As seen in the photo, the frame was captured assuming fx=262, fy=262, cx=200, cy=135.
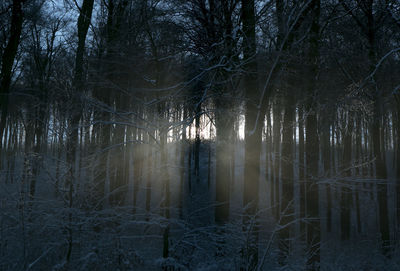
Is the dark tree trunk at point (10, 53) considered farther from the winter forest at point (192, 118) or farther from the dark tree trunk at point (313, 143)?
the dark tree trunk at point (313, 143)

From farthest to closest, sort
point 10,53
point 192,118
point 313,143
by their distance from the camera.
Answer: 1. point 10,53
2. point 313,143
3. point 192,118

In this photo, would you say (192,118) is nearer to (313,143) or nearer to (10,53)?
(313,143)

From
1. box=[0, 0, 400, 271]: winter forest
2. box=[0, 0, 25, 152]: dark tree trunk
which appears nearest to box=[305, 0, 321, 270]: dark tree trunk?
box=[0, 0, 400, 271]: winter forest

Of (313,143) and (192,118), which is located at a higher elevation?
(192,118)

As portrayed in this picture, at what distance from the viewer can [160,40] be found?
7664 millimetres

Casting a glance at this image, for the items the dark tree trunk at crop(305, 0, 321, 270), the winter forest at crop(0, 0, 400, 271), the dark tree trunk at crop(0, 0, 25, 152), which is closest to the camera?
the winter forest at crop(0, 0, 400, 271)

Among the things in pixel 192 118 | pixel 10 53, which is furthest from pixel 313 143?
pixel 10 53

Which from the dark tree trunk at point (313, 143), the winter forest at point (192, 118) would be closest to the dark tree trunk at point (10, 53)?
the winter forest at point (192, 118)

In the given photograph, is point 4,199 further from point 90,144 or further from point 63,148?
point 90,144

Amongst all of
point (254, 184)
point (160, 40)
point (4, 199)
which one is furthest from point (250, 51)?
point (4, 199)

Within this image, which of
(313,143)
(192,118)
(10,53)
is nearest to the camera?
(192,118)

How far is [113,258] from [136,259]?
2.06 feet

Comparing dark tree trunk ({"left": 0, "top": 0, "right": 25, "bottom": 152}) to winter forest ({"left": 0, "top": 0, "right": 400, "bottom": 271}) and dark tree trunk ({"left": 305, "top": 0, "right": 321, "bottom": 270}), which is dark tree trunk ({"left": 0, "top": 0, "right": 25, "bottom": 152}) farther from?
dark tree trunk ({"left": 305, "top": 0, "right": 321, "bottom": 270})

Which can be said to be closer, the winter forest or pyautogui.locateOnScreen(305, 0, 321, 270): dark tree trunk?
the winter forest
